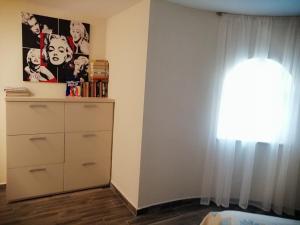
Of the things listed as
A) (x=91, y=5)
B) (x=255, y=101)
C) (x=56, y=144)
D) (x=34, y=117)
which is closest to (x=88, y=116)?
(x=56, y=144)

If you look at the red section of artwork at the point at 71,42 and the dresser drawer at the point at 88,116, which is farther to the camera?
the red section of artwork at the point at 71,42

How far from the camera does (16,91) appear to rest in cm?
254

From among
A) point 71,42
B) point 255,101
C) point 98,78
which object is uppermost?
point 71,42

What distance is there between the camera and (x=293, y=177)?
2547mm

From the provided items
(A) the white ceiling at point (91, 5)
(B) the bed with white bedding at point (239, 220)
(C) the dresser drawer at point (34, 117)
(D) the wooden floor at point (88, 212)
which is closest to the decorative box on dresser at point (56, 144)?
(C) the dresser drawer at point (34, 117)

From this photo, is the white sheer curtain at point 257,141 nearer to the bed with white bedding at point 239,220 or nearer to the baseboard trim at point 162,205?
the baseboard trim at point 162,205

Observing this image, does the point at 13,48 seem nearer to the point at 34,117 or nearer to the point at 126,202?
the point at 34,117

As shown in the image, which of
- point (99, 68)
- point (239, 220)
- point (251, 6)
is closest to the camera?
point (239, 220)

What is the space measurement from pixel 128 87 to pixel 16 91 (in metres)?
1.27

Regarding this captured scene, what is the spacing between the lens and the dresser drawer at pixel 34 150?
2.45 m

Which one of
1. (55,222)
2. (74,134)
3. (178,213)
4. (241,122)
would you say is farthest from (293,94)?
(55,222)

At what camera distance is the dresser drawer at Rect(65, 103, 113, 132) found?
8.87ft

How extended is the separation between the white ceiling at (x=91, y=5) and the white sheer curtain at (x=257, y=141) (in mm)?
1158

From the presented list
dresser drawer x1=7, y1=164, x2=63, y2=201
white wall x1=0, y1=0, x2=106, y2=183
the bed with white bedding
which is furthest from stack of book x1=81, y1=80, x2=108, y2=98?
the bed with white bedding
